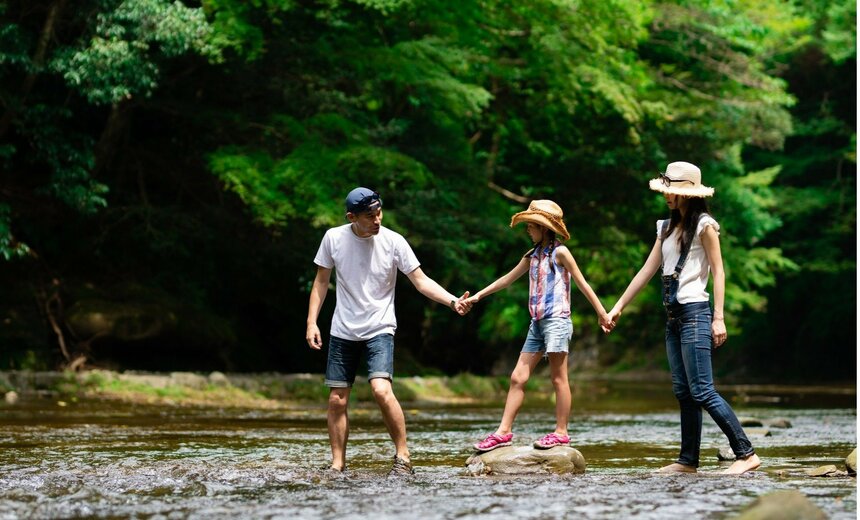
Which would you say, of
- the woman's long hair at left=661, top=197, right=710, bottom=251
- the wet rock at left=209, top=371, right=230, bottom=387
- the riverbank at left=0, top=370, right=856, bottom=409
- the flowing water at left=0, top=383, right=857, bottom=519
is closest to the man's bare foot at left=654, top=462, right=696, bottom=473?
the flowing water at left=0, top=383, right=857, bottom=519

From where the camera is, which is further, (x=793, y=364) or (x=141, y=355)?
(x=793, y=364)

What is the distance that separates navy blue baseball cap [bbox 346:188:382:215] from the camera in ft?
28.8

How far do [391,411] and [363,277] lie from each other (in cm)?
89

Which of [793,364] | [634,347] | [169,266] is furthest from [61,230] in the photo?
[634,347]

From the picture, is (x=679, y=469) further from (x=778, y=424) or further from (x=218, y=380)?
(x=218, y=380)

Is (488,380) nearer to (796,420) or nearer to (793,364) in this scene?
(796,420)

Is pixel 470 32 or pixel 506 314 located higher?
pixel 470 32

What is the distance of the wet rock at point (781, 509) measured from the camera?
6.00 meters

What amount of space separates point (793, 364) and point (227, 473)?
44226mm

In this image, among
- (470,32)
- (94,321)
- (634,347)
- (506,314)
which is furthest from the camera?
(634,347)

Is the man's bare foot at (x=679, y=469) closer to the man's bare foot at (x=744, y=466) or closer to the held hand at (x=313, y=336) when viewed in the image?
the man's bare foot at (x=744, y=466)

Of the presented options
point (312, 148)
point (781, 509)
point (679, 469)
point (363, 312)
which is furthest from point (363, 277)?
point (312, 148)

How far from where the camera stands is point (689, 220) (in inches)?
350

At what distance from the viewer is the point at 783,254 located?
141 feet
